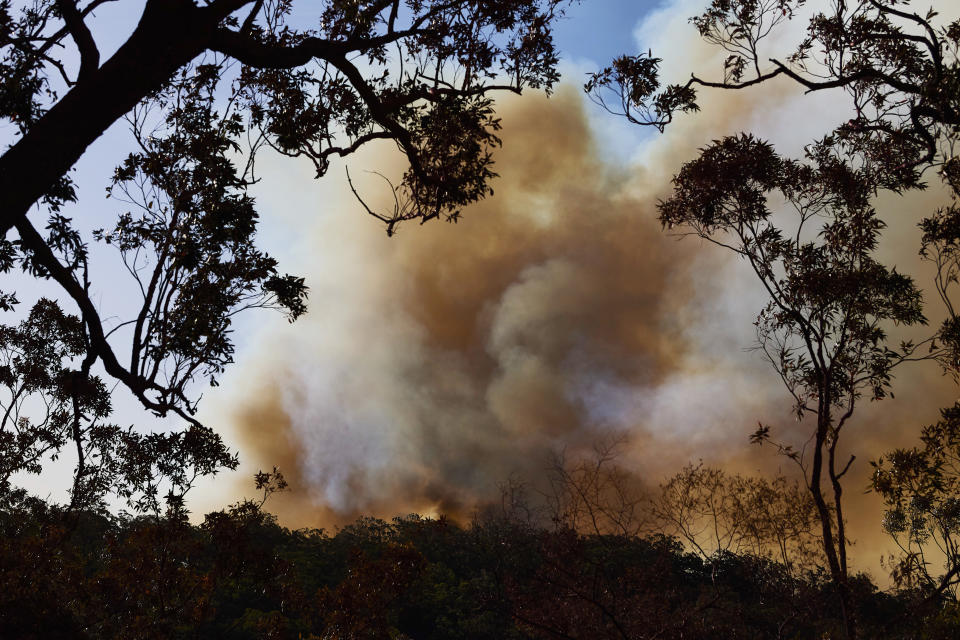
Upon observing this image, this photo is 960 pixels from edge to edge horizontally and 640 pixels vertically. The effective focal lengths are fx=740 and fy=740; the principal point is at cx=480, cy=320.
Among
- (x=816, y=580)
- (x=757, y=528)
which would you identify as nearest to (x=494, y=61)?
(x=757, y=528)

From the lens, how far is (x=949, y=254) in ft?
29.2

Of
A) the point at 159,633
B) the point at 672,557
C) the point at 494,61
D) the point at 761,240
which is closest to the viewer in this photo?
the point at 494,61

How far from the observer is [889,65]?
29.6ft

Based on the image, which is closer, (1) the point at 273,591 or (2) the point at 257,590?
(1) the point at 273,591

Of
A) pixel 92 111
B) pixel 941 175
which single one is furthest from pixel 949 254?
pixel 92 111

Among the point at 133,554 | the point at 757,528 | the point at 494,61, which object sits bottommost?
the point at 133,554

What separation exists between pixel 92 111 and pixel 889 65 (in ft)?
28.9

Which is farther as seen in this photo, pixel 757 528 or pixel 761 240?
pixel 757 528

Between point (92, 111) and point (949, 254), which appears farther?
point (949, 254)

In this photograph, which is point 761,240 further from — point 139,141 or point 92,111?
point 92,111

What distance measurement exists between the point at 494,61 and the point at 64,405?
11.9 meters

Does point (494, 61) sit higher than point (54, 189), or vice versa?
point (494, 61)

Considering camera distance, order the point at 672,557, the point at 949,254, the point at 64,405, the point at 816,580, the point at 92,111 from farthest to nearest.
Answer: the point at 672,557
the point at 816,580
the point at 64,405
the point at 949,254
the point at 92,111

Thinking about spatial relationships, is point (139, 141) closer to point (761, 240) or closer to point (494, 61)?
point (494, 61)
